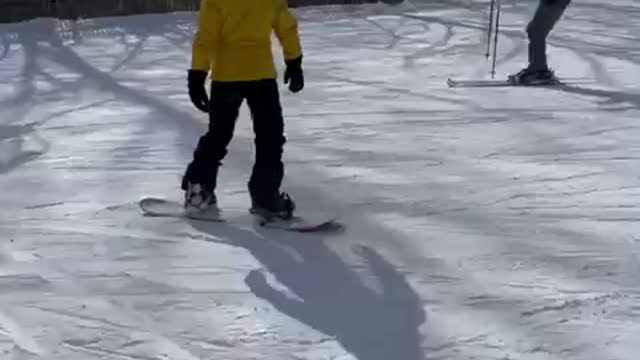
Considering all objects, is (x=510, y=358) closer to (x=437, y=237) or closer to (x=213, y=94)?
(x=437, y=237)

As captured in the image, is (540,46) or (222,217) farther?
(540,46)

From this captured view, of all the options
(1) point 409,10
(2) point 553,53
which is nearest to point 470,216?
(2) point 553,53

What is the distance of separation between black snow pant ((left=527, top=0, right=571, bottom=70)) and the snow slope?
1.30 feet

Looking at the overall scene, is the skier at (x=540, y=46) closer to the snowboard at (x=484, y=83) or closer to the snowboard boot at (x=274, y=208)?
→ the snowboard at (x=484, y=83)

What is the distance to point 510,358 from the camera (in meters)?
3.41

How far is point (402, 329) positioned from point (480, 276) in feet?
2.03

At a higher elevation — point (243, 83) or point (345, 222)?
point (243, 83)

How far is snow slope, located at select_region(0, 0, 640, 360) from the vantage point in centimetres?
362

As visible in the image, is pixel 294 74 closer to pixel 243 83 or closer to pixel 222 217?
pixel 243 83

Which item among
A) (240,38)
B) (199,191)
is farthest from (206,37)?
(199,191)

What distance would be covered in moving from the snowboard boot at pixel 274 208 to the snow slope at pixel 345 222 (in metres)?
0.15

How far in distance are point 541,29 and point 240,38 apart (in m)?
4.43

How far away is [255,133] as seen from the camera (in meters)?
4.90

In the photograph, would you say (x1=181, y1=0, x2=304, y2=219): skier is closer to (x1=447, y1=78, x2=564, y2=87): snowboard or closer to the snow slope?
the snow slope
